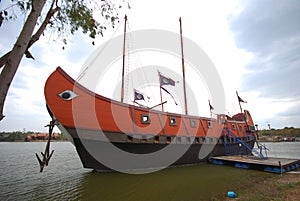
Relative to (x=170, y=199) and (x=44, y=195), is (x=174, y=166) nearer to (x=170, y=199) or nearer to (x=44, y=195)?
(x=170, y=199)

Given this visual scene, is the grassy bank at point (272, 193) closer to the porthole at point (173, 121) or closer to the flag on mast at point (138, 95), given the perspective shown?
the porthole at point (173, 121)

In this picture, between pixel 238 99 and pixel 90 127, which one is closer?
pixel 90 127

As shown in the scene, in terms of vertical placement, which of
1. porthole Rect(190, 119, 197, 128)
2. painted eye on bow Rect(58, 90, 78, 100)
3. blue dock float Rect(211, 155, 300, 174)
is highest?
painted eye on bow Rect(58, 90, 78, 100)

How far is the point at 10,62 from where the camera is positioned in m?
2.48

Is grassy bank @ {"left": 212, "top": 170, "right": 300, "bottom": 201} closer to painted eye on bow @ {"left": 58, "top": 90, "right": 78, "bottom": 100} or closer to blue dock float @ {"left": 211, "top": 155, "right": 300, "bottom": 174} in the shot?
blue dock float @ {"left": 211, "top": 155, "right": 300, "bottom": 174}

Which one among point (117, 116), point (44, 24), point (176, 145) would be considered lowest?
point (176, 145)

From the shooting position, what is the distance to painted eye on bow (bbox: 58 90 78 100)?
27.2 ft

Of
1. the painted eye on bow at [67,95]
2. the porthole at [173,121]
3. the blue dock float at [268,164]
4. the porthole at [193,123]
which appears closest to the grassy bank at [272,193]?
the blue dock float at [268,164]

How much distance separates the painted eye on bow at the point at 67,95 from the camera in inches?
327

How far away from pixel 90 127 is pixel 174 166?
728 cm

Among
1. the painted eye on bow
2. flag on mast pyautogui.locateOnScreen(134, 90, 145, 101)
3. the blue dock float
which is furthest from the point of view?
flag on mast pyautogui.locateOnScreen(134, 90, 145, 101)

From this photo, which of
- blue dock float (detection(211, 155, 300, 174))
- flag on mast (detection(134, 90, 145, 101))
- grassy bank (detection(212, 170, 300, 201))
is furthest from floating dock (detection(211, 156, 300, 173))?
flag on mast (detection(134, 90, 145, 101))

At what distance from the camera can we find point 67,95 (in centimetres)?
837

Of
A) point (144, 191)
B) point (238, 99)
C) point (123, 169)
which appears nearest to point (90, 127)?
point (123, 169)
